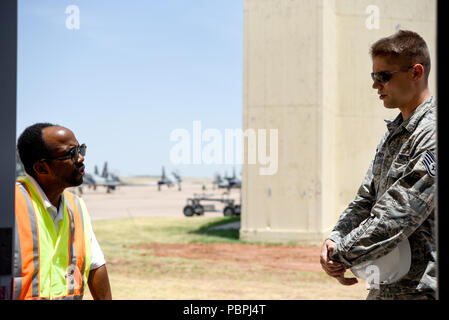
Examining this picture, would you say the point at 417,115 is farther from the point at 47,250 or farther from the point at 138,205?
the point at 138,205

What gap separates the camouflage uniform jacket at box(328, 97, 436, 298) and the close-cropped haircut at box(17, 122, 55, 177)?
1.23m

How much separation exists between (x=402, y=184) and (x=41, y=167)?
1396mm

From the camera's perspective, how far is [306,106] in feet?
45.0

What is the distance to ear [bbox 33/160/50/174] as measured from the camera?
227 cm

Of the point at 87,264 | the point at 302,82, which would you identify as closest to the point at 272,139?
the point at 302,82

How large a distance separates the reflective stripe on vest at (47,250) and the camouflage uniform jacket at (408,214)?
1.03m

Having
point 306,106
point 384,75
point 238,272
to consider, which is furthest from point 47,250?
point 306,106

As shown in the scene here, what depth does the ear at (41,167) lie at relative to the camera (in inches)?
89.4

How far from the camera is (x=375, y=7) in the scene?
12.5 metres

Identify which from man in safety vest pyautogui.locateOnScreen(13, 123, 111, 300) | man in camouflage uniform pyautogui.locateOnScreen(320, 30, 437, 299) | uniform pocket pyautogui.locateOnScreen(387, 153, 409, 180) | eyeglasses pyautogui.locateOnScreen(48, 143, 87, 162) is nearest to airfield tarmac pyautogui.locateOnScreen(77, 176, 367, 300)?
man in safety vest pyautogui.locateOnScreen(13, 123, 111, 300)

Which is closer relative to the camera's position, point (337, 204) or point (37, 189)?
point (37, 189)

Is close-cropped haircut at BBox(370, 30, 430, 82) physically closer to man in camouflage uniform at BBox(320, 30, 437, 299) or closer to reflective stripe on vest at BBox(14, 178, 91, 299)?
man in camouflage uniform at BBox(320, 30, 437, 299)
